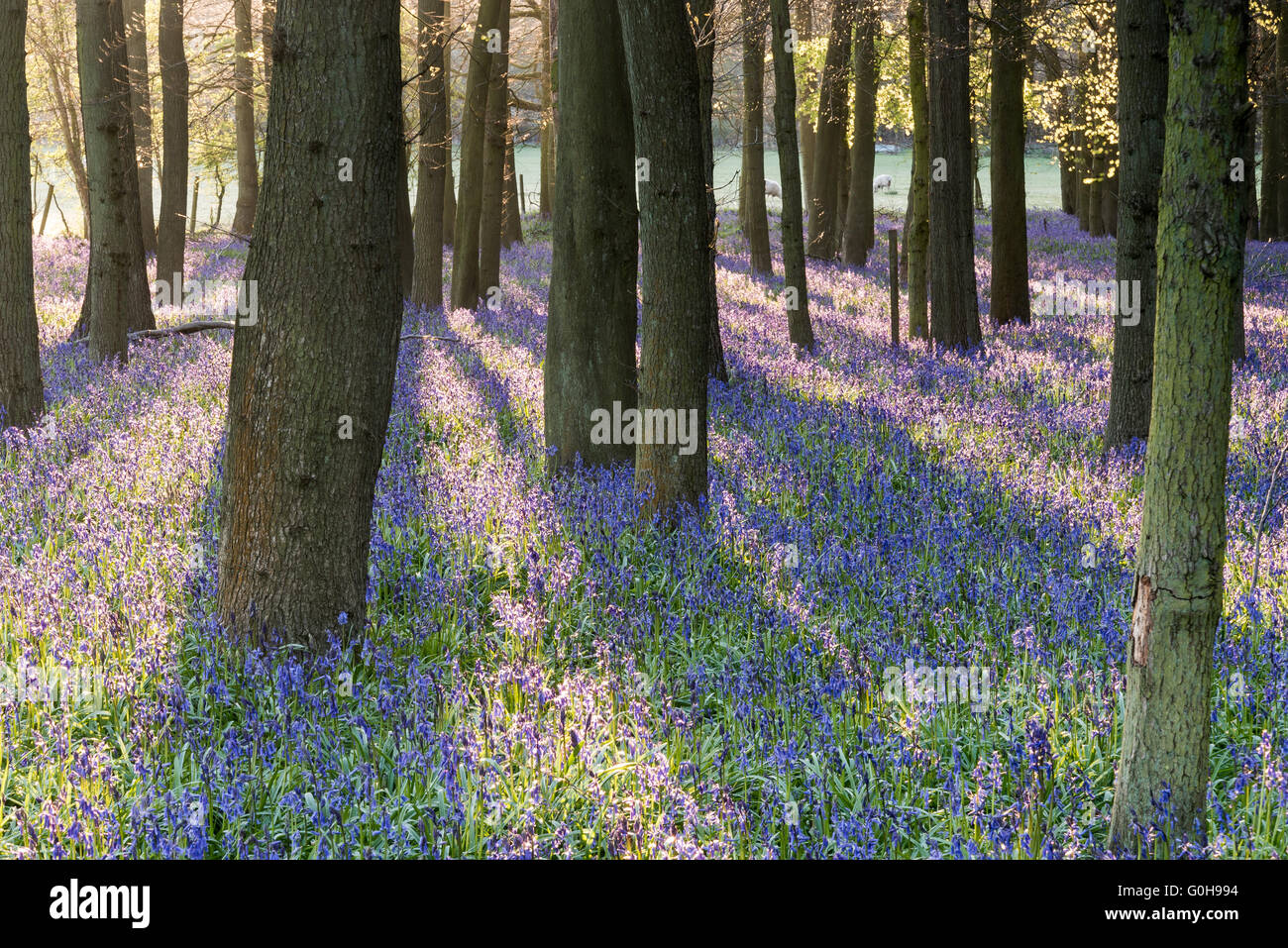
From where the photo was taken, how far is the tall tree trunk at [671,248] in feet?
20.9

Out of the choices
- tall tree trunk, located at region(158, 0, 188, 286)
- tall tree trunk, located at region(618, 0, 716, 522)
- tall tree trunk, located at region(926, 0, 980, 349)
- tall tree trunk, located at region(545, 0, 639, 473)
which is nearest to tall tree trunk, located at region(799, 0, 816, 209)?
tall tree trunk, located at region(926, 0, 980, 349)

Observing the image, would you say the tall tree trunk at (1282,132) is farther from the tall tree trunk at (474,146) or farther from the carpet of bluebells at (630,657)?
the carpet of bluebells at (630,657)

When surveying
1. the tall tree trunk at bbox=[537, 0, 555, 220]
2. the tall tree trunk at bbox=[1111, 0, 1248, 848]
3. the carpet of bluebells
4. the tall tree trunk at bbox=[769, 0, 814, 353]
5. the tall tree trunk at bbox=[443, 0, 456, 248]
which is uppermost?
the tall tree trunk at bbox=[537, 0, 555, 220]

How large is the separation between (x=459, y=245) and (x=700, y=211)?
457 inches

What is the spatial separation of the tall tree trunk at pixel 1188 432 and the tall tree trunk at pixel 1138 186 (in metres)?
5.92

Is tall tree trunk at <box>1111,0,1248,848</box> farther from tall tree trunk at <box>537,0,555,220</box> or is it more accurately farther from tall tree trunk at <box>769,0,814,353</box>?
tall tree trunk at <box>537,0,555,220</box>

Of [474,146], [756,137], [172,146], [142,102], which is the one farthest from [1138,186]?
[142,102]

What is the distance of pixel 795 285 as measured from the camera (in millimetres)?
13320

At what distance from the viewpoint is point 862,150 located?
80.1ft

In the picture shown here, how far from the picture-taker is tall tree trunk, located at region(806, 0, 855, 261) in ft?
72.8

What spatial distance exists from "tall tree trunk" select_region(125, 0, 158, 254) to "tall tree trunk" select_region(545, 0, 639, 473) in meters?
12.0

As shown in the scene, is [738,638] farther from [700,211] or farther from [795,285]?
[795,285]

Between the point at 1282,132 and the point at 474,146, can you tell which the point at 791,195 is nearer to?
the point at 474,146

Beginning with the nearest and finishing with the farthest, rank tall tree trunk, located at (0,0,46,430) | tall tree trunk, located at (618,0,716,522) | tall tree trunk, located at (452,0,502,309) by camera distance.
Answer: tall tree trunk, located at (618,0,716,522)
tall tree trunk, located at (0,0,46,430)
tall tree trunk, located at (452,0,502,309)
